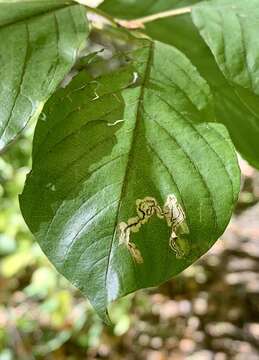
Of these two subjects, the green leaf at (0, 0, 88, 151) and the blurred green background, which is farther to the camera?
the blurred green background

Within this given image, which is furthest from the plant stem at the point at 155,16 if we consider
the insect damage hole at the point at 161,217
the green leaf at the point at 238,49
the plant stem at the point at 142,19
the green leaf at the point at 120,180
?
the insect damage hole at the point at 161,217

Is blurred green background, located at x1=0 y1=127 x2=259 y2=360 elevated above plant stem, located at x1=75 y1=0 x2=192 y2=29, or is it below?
below

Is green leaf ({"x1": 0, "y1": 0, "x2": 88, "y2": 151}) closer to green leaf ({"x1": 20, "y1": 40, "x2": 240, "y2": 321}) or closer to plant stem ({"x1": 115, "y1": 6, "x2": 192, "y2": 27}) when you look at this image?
green leaf ({"x1": 20, "y1": 40, "x2": 240, "y2": 321})

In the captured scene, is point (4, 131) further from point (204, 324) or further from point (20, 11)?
point (204, 324)

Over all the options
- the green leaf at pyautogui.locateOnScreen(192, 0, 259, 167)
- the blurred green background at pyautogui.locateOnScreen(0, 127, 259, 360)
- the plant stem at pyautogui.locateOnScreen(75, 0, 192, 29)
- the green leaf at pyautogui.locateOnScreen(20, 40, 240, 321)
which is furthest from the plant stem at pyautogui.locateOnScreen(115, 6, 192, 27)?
the blurred green background at pyautogui.locateOnScreen(0, 127, 259, 360)

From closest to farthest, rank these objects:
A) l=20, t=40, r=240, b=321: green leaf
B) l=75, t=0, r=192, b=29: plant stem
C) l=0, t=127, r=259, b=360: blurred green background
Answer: l=20, t=40, r=240, b=321: green leaf
l=75, t=0, r=192, b=29: plant stem
l=0, t=127, r=259, b=360: blurred green background

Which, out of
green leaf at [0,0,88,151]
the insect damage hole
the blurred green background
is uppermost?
green leaf at [0,0,88,151]

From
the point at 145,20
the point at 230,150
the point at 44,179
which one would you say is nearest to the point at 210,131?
the point at 230,150

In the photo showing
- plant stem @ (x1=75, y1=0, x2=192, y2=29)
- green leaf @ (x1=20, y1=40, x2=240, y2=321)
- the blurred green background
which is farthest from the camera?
the blurred green background
